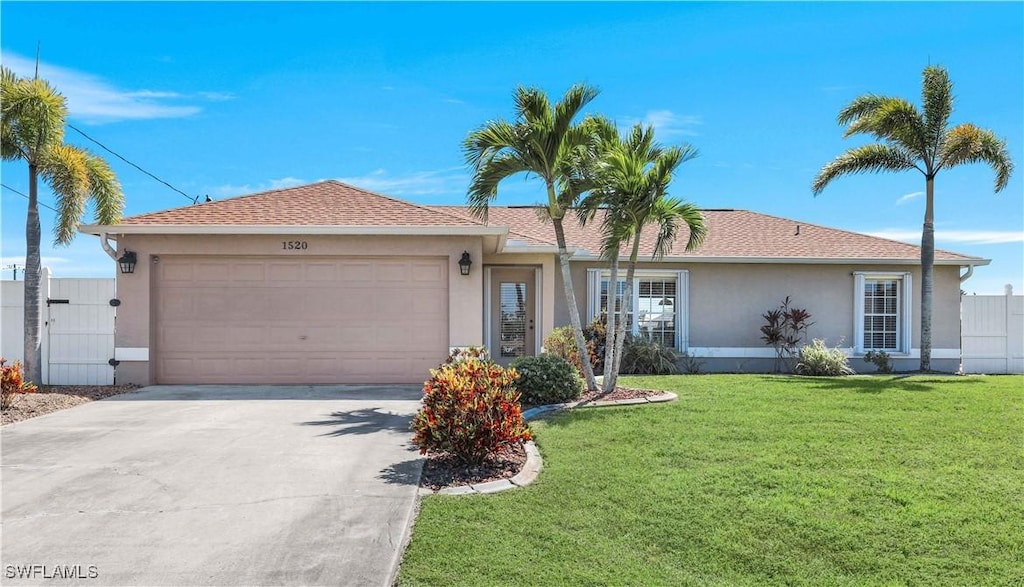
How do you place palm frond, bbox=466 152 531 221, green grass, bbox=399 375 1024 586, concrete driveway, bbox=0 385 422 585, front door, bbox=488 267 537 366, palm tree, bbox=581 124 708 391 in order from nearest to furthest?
green grass, bbox=399 375 1024 586
concrete driveway, bbox=0 385 422 585
palm tree, bbox=581 124 708 391
palm frond, bbox=466 152 531 221
front door, bbox=488 267 537 366

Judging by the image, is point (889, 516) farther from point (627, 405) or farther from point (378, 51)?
point (378, 51)

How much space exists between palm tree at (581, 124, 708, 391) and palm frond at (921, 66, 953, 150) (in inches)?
330

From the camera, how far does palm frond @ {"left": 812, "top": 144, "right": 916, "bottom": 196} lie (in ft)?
48.6

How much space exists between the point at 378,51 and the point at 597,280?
6.99 meters

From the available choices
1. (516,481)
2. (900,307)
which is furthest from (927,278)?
(516,481)

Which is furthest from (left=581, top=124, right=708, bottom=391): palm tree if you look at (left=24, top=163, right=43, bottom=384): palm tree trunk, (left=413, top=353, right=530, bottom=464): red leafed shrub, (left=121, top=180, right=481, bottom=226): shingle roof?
(left=24, top=163, right=43, bottom=384): palm tree trunk

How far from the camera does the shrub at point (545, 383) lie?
30.8 ft

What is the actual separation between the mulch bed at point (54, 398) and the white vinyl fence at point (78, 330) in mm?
344

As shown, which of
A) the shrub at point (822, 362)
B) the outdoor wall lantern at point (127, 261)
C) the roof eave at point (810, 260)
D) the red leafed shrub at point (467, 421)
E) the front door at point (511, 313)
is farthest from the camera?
the roof eave at point (810, 260)

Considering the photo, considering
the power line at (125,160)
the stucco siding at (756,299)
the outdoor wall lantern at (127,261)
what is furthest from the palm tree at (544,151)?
the power line at (125,160)

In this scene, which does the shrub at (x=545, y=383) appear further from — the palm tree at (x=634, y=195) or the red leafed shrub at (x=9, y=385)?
the red leafed shrub at (x=9, y=385)

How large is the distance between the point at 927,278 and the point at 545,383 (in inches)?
416

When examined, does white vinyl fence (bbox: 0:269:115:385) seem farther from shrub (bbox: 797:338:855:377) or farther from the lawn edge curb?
shrub (bbox: 797:338:855:377)

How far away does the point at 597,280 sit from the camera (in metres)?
14.5
